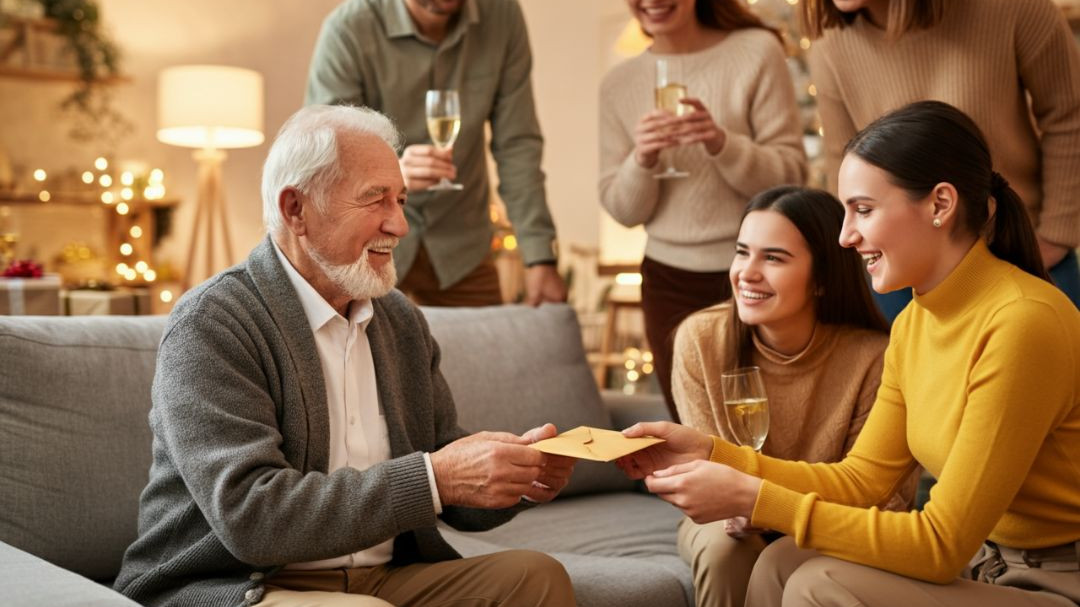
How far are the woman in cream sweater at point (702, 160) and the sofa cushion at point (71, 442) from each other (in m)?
1.33

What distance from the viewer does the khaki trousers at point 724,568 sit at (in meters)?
2.14

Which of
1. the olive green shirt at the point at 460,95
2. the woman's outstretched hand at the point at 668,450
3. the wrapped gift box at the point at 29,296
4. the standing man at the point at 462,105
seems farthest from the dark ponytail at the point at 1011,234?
the wrapped gift box at the point at 29,296

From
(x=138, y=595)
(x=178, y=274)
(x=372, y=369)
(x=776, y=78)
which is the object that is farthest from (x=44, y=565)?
(x=178, y=274)

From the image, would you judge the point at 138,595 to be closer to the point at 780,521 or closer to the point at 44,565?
the point at 44,565

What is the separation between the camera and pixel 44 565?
1719mm

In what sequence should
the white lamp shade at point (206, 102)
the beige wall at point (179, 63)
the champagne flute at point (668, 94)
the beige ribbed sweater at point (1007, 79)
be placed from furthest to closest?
the beige wall at point (179, 63) → the white lamp shade at point (206, 102) → the champagne flute at point (668, 94) → the beige ribbed sweater at point (1007, 79)

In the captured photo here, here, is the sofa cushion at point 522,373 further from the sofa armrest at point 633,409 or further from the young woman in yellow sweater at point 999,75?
the young woman in yellow sweater at point 999,75

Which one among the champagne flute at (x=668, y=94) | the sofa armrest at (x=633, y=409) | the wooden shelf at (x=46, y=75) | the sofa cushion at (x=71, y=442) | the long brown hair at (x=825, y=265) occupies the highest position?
the champagne flute at (x=668, y=94)

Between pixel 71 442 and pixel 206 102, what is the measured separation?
151 inches

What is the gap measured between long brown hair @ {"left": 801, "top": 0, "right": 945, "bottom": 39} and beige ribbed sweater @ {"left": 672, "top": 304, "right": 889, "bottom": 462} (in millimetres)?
702

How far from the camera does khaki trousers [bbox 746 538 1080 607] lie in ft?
5.47

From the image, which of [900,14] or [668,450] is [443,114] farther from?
[668,450]

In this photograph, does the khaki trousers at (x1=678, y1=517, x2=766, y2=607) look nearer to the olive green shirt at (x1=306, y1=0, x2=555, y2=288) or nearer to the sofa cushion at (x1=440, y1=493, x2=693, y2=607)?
the sofa cushion at (x1=440, y1=493, x2=693, y2=607)

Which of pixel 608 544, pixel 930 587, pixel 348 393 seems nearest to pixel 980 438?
pixel 930 587
